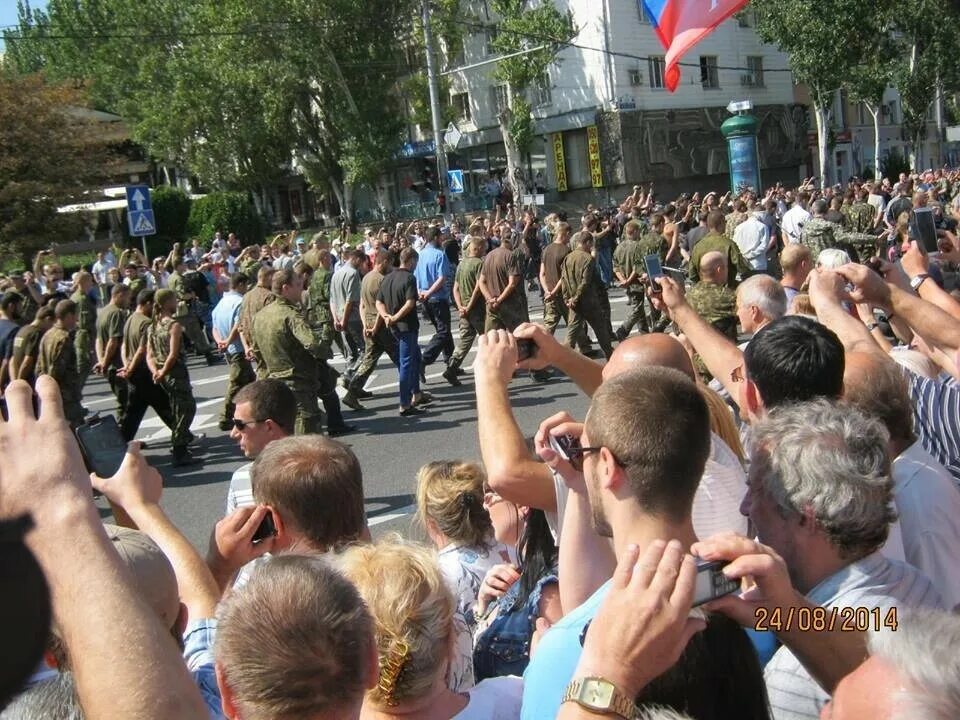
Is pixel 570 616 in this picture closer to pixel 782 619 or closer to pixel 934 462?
pixel 782 619

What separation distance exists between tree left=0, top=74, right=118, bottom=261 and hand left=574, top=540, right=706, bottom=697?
1221 inches

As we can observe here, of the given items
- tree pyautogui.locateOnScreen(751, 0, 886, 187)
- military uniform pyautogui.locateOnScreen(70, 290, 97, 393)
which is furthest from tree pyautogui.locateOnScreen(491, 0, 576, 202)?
military uniform pyautogui.locateOnScreen(70, 290, 97, 393)

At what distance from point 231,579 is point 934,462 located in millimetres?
2171

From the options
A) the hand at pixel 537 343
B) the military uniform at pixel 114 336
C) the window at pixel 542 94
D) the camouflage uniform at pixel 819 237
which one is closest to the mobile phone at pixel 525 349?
the hand at pixel 537 343

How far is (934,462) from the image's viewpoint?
309 cm

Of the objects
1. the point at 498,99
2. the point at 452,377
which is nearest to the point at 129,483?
the point at 452,377

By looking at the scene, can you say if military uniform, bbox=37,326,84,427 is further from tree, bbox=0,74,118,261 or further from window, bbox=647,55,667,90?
window, bbox=647,55,667,90

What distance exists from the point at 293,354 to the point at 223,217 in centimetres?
3554

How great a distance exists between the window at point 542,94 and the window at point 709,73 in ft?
23.3

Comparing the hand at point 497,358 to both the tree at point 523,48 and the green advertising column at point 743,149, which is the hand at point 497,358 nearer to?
the green advertising column at point 743,149

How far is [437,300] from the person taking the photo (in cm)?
1292

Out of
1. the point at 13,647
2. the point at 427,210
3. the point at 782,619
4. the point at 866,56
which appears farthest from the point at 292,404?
the point at 427,210

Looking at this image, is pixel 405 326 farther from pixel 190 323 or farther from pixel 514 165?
pixel 514 165
